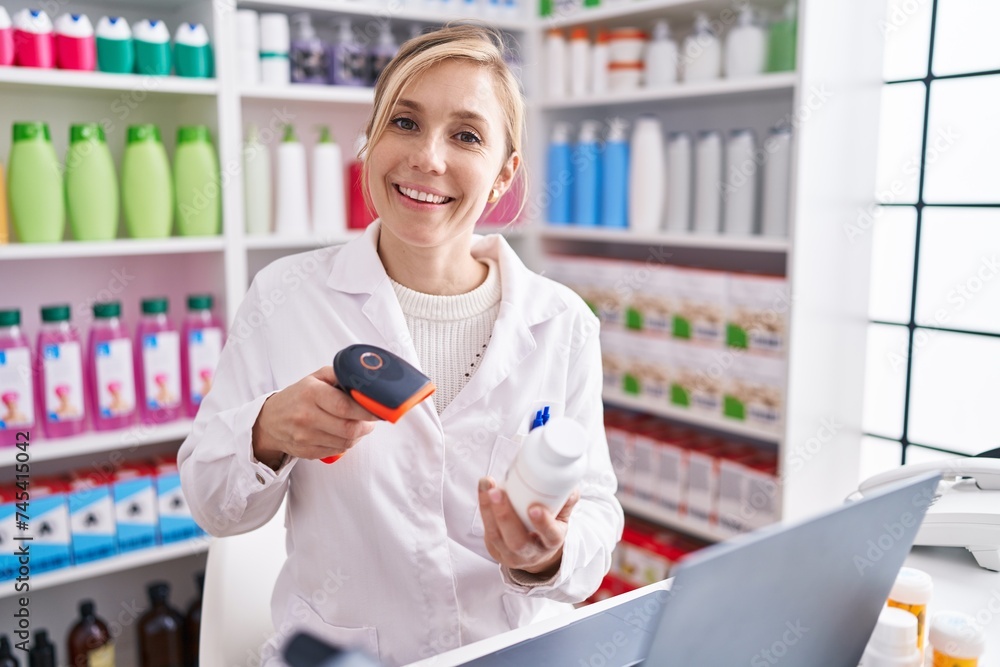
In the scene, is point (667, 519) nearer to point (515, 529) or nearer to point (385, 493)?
point (385, 493)

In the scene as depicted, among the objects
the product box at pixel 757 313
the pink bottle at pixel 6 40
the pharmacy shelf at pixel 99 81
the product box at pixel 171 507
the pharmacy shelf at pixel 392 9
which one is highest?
the pharmacy shelf at pixel 392 9

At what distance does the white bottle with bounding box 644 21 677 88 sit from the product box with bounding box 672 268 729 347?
57 centimetres

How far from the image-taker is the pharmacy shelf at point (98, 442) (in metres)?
1.99

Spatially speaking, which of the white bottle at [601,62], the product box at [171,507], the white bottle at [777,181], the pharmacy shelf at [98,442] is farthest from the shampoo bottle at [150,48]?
the white bottle at [777,181]

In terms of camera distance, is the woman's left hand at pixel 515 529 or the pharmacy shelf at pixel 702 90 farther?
the pharmacy shelf at pixel 702 90

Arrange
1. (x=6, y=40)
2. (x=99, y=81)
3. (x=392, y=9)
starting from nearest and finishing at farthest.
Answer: (x=6, y=40)
(x=99, y=81)
(x=392, y=9)

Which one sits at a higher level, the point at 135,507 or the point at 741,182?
the point at 741,182

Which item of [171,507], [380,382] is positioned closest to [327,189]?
[171,507]

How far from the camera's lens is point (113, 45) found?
2.02 m

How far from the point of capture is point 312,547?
1.22 m

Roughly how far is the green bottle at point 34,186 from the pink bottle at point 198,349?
38 cm

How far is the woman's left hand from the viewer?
0.80 meters

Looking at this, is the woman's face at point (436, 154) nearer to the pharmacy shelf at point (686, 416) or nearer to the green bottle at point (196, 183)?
the green bottle at point (196, 183)

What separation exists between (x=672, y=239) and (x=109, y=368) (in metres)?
1.58
